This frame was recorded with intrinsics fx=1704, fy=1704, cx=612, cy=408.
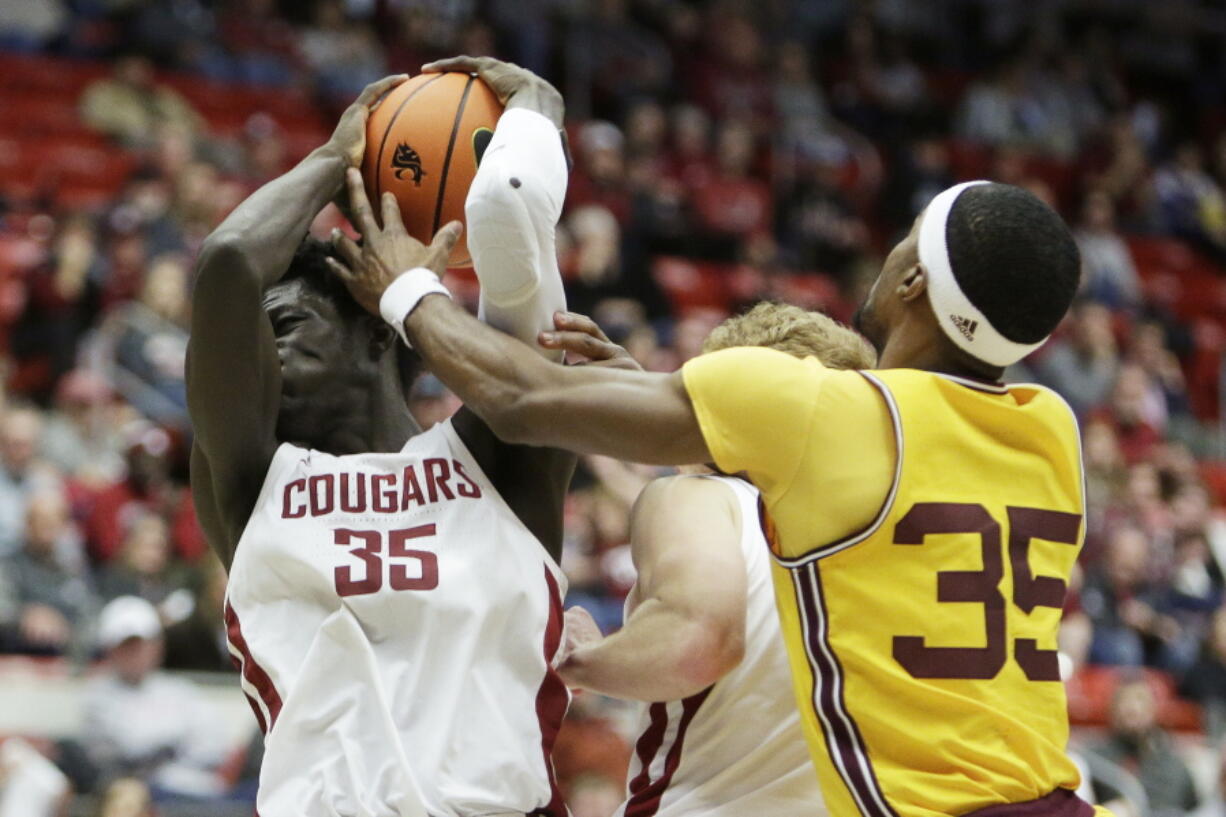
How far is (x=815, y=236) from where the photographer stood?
14.1 metres

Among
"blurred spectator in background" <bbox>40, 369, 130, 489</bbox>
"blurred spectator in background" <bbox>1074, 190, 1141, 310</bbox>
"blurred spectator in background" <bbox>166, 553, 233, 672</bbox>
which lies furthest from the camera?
"blurred spectator in background" <bbox>1074, 190, 1141, 310</bbox>

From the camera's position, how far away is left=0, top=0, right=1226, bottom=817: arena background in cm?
762

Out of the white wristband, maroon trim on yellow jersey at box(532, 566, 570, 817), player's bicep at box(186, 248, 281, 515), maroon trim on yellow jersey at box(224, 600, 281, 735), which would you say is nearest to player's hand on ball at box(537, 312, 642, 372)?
the white wristband

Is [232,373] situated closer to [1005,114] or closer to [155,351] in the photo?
[155,351]

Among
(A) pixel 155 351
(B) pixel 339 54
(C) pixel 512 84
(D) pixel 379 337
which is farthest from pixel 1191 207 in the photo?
(D) pixel 379 337

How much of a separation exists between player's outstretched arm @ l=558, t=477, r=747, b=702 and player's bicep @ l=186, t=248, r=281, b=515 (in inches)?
28.3

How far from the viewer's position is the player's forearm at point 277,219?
3.11 meters

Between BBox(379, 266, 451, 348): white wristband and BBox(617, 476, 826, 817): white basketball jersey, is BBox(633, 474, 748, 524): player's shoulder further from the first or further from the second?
BBox(379, 266, 451, 348): white wristband

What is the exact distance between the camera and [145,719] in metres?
7.23

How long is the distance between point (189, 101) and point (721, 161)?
177 inches

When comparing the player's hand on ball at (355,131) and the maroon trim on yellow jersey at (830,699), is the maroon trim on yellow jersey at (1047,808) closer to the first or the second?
the maroon trim on yellow jersey at (830,699)

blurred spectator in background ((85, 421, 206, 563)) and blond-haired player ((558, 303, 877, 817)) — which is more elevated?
blond-haired player ((558, 303, 877, 817))

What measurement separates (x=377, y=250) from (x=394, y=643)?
0.76 meters

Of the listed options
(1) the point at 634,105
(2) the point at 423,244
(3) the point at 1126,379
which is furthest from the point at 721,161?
(2) the point at 423,244
